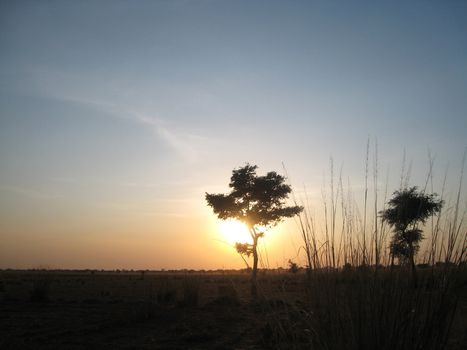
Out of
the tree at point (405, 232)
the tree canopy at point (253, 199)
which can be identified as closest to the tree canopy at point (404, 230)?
the tree at point (405, 232)

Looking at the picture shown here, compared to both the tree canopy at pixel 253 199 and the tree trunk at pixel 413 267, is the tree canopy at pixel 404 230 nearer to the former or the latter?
the tree trunk at pixel 413 267

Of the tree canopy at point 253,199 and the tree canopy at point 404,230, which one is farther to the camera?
the tree canopy at point 253,199

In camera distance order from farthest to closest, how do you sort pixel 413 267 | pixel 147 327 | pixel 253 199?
pixel 253 199 < pixel 147 327 < pixel 413 267

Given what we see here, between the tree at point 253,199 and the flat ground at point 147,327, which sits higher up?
the tree at point 253,199

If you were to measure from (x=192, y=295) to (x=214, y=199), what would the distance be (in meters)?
10.2

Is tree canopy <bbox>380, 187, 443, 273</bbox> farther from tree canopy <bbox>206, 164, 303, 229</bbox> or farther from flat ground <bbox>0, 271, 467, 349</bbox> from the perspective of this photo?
tree canopy <bbox>206, 164, 303, 229</bbox>

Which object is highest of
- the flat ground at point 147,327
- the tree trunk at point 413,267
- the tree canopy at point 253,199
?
the tree canopy at point 253,199

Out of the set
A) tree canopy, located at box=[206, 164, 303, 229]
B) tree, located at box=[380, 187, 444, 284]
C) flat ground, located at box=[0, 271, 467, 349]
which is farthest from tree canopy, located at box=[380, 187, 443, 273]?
tree canopy, located at box=[206, 164, 303, 229]

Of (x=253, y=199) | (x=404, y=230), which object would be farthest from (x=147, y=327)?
(x=253, y=199)

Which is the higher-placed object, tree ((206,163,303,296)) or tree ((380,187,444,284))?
tree ((206,163,303,296))

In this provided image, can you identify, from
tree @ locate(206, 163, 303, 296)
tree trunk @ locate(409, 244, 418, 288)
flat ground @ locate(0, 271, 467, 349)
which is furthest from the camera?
tree @ locate(206, 163, 303, 296)

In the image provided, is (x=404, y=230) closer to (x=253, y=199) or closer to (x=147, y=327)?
(x=147, y=327)

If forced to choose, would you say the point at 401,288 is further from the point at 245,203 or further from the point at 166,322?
the point at 245,203

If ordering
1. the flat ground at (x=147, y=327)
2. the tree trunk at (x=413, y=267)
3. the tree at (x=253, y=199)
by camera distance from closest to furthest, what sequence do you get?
the tree trunk at (x=413, y=267) → the flat ground at (x=147, y=327) → the tree at (x=253, y=199)
